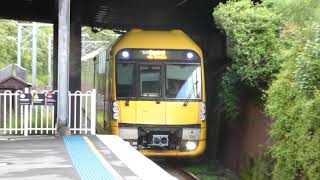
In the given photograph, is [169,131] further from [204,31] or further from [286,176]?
[204,31]

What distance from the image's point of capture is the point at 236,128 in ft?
57.0

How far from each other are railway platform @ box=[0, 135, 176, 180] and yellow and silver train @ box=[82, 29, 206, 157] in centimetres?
187

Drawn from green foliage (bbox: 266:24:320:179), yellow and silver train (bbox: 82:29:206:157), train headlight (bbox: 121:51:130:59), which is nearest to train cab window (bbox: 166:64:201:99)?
yellow and silver train (bbox: 82:29:206:157)

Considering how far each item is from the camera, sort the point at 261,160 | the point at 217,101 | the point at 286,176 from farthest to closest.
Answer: the point at 217,101 → the point at 261,160 → the point at 286,176

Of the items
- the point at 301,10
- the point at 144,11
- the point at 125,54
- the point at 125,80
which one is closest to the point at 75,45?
the point at 144,11

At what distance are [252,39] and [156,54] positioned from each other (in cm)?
298

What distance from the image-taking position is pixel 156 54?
16484mm

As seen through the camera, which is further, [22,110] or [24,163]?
[22,110]

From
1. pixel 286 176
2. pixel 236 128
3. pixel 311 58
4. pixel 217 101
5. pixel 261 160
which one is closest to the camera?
pixel 311 58

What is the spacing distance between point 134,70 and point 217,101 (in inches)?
150

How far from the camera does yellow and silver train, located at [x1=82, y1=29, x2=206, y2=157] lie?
16.0 meters

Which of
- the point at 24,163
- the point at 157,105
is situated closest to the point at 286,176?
the point at 24,163

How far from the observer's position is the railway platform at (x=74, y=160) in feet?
29.2

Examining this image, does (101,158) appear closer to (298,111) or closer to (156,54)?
(298,111)
